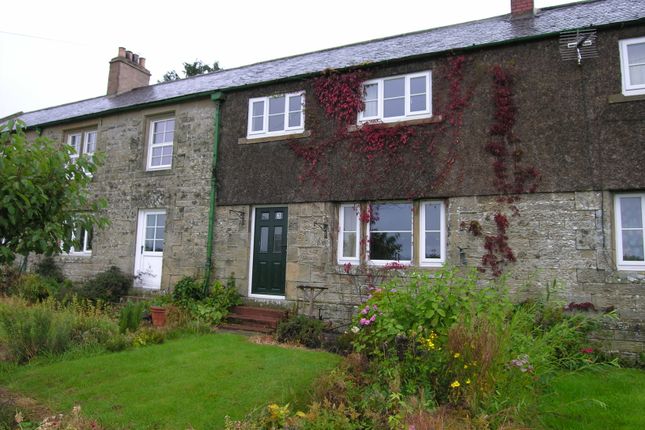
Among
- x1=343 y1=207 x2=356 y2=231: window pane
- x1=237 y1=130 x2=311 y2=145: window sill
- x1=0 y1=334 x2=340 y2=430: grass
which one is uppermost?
x1=237 y1=130 x2=311 y2=145: window sill

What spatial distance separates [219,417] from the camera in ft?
15.3

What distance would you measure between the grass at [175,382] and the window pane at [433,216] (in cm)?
347

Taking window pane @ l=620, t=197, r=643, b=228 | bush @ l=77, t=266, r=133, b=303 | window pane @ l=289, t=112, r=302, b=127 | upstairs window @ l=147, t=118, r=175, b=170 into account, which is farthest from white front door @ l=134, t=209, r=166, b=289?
window pane @ l=620, t=197, r=643, b=228

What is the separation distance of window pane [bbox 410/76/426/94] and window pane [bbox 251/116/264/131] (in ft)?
12.5

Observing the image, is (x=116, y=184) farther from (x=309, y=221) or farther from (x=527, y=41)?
(x=527, y=41)

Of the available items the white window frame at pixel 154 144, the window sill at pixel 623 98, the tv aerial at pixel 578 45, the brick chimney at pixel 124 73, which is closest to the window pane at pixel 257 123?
the white window frame at pixel 154 144

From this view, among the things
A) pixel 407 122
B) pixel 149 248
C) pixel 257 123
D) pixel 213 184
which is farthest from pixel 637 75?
pixel 149 248

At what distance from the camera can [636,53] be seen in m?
7.66

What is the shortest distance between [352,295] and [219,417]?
192 inches

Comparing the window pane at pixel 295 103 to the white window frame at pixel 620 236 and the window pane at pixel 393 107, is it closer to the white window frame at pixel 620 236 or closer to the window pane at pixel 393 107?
the window pane at pixel 393 107

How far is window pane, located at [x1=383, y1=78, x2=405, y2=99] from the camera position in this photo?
9.49m

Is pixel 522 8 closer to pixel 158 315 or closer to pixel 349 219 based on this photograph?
pixel 349 219

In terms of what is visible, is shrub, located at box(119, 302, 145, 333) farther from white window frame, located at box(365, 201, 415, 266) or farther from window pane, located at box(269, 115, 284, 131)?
window pane, located at box(269, 115, 284, 131)

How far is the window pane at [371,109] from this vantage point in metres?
9.69
